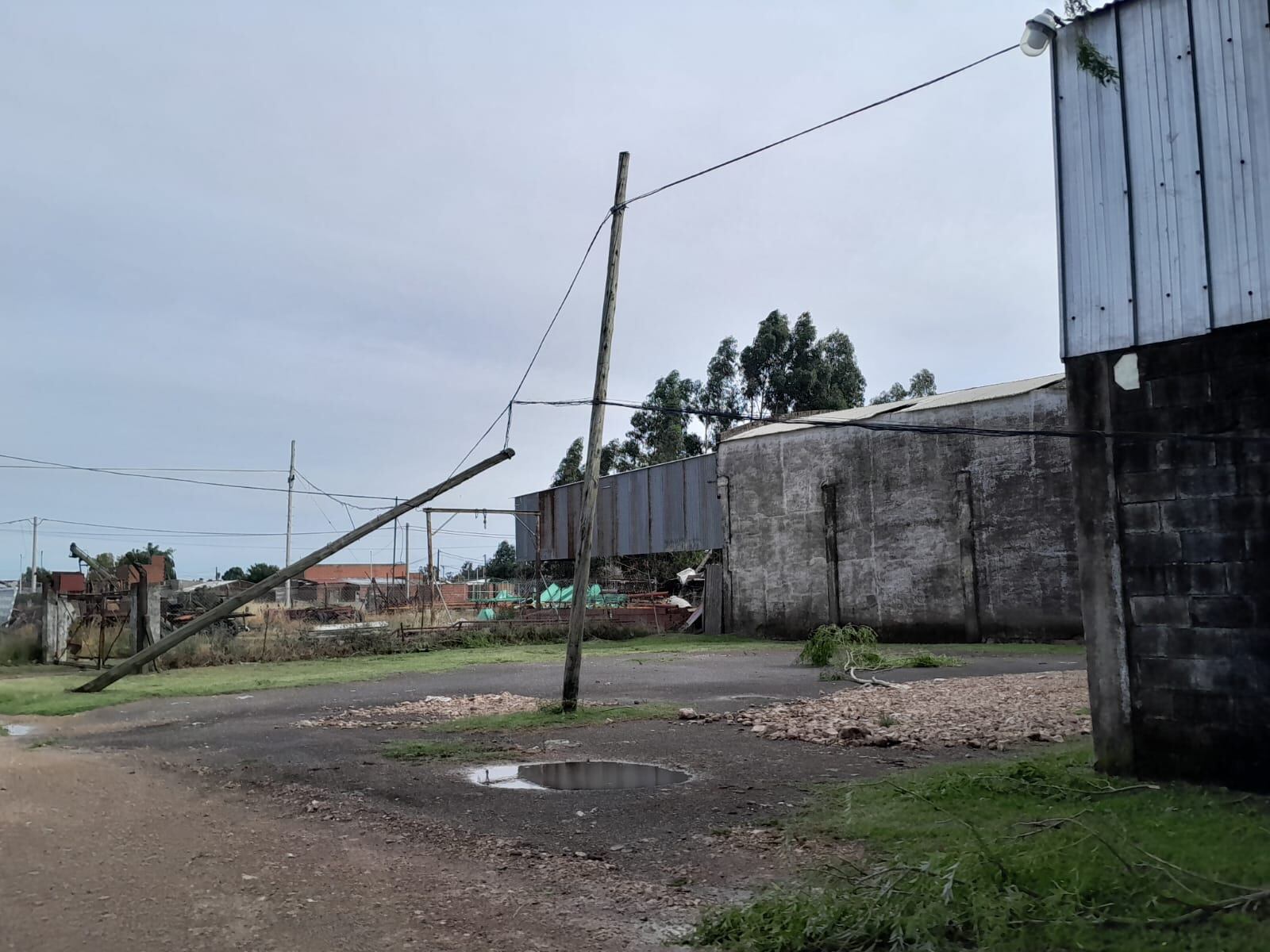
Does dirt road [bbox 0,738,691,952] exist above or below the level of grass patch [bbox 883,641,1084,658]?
above

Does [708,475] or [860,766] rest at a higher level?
[708,475]

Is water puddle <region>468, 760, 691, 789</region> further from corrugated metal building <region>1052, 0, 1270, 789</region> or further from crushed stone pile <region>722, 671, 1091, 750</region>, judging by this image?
corrugated metal building <region>1052, 0, 1270, 789</region>

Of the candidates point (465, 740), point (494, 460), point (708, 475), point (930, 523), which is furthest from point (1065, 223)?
point (708, 475)

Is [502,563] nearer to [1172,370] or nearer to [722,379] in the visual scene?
[722,379]

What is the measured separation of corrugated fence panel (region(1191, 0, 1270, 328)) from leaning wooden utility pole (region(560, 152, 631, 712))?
22.4 feet

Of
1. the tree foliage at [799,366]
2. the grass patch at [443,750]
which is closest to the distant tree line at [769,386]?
the tree foliage at [799,366]

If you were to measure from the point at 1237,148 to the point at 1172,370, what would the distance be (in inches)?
62.1

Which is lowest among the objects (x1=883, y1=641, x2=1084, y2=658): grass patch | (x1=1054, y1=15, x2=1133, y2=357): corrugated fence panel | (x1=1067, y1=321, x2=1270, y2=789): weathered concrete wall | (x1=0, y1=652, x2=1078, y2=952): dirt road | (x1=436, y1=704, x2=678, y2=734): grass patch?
(x1=883, y1=641, x2=1084, y2=658): grass patch

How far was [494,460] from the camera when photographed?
14344 millimetres

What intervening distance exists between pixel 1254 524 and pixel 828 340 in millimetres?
42799

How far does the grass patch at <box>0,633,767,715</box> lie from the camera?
625 inches

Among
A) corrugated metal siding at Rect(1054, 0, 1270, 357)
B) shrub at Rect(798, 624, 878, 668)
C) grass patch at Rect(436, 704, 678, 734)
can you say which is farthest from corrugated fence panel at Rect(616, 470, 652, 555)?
corrugated metal siding at Rect(1054, 0, 1270, 357)

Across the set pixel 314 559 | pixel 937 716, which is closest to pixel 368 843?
pixel 937 716

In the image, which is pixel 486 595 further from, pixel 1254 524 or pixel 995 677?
pixel 1254 524
